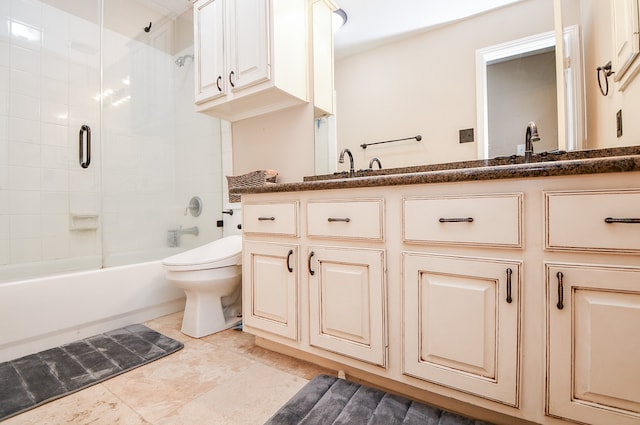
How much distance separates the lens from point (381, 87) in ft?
5.23

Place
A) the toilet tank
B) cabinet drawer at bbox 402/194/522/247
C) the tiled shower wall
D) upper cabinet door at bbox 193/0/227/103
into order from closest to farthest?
1. cabinet drawer at bbox 402/194/522/247
2. upper cabinet door at bbox 193/0/227/103
3. the tiled shower wall
4. the toilet tank

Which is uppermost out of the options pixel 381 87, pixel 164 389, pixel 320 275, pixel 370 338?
pixel 381 87

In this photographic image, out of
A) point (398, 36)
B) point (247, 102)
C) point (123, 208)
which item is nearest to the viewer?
point (398, 36)

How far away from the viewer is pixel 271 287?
1324 millimetres

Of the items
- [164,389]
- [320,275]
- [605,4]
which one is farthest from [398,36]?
[164,389]

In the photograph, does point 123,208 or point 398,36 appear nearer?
point 398,36

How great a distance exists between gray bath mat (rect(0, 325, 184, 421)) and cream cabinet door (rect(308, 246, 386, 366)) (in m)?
0.89

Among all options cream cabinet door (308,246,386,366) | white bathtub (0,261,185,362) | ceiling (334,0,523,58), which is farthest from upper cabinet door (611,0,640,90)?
white bathtub (0,261,185,362)

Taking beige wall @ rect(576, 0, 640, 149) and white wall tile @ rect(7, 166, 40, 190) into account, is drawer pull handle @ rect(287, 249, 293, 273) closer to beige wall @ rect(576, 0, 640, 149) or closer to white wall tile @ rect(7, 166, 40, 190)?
beige wall @ rect(576, 0, 640, 149)

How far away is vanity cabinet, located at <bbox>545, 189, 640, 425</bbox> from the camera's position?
27.0 inches

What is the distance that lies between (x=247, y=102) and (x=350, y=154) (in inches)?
32.3

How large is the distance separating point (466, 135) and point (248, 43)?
1335mm

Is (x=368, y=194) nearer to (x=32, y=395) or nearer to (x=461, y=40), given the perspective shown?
(x=461, y=40)

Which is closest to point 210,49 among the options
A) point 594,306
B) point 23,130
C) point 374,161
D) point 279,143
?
point 279,143
